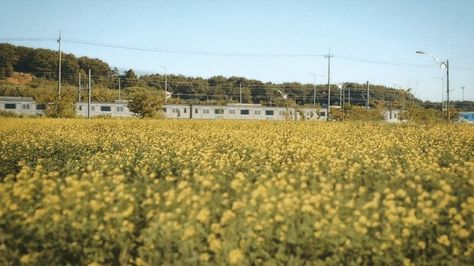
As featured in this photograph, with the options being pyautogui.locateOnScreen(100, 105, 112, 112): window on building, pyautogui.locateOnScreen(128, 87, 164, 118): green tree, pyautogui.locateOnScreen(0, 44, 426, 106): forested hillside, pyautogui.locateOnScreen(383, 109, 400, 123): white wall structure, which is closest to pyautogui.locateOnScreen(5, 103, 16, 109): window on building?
pyautogui.locateOnScreen(100, 105, 112, 112): window on building

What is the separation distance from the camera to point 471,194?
4473mm

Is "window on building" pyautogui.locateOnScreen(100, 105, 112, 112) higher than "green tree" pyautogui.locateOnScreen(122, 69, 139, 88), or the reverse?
"green tree" pyautogui.locateOnScreen(122, 69, 139, 88)

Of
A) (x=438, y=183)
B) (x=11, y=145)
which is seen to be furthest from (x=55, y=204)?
(x=11, y=145)

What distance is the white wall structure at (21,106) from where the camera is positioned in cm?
4372

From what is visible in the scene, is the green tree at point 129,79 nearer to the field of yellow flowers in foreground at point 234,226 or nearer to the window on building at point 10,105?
the window on building at point 10,105

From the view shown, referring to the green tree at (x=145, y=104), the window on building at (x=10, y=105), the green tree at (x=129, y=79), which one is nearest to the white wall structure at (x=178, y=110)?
the window on building at (x=10, y=105)

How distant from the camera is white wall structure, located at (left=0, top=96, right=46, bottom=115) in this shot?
43719 millimetres

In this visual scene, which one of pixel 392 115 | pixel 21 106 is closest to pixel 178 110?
pixel 21 106

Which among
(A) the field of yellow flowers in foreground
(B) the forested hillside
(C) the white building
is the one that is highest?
(B) the forested hillside

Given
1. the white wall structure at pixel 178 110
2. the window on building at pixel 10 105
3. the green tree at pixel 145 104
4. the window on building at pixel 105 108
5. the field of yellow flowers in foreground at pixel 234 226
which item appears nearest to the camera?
the field of yellow flowers in foreground at pixel 234 226

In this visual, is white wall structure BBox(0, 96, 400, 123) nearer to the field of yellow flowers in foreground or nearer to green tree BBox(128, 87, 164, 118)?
green tree BBox(128, 87, 164, 118)

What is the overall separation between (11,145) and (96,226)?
710 cm

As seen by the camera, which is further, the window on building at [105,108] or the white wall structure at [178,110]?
the window on building at [105,108]

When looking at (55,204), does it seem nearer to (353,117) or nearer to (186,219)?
(186,219)
